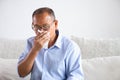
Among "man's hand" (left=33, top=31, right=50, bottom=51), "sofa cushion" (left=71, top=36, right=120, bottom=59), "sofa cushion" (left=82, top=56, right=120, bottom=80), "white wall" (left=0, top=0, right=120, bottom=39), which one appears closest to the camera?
"man's hand" (left=33, top=31, right=50, bottom=51)

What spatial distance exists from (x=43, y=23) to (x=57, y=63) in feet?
0.85

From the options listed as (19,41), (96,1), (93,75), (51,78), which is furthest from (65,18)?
(51,78)

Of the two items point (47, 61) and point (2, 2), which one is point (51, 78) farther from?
point (2, 2)

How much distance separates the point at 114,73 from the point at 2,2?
3.78 feet

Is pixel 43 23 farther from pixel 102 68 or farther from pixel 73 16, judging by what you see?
pixel 73 16

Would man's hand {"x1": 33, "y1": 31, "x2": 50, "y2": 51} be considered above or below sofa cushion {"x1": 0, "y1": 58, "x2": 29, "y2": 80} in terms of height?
above

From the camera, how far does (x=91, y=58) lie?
183 cm

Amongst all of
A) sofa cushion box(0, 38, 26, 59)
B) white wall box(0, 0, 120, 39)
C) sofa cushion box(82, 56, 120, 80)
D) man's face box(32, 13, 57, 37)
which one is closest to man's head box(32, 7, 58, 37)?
man's face box(32, 13, 57, 37)

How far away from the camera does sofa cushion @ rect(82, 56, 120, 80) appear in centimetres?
166

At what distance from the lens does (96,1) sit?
2.12m

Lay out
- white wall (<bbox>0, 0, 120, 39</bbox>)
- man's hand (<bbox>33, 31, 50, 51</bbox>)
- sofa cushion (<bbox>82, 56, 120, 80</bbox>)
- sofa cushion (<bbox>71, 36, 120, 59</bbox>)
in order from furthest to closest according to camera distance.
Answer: white wall (<bbox>0, 0, 120, 39</bbox>) < sofa cushion (<bbox>71, 36, 120, 59</bbox>) < sofa cushion (<bbox>82, 56, 120, 80</bbox>) < man's hand (<bbox>33, 31, 50, 51</bbox>)

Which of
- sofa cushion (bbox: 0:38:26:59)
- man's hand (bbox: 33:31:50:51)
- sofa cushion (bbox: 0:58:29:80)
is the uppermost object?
man's hand (bbox: 33:31:50:51)

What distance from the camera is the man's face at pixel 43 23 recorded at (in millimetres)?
1401

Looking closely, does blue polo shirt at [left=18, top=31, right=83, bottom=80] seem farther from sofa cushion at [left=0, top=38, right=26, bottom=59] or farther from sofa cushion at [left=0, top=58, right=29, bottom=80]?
sofa cushion at [left=0, top=38, right=26, bottom=59]
